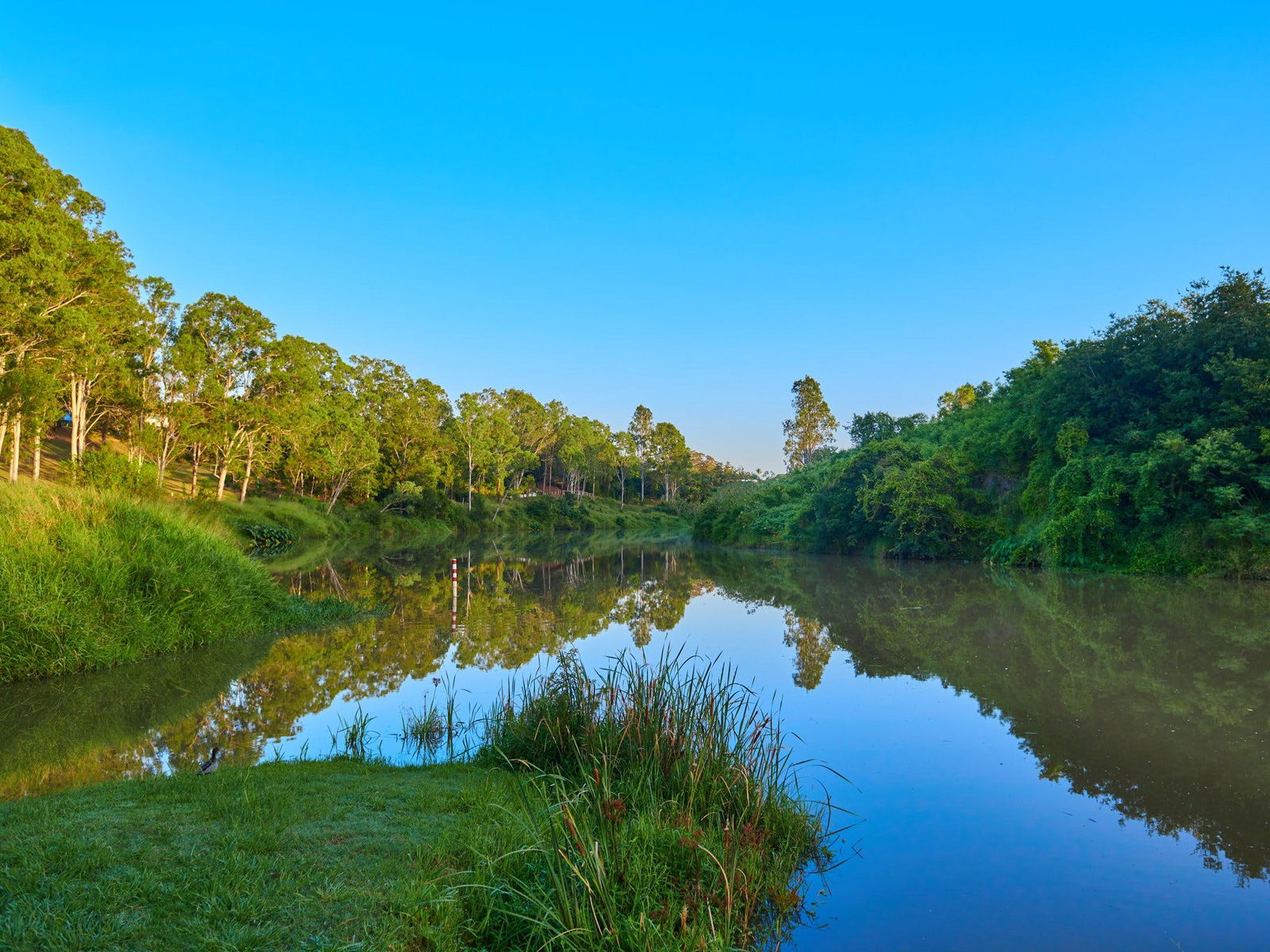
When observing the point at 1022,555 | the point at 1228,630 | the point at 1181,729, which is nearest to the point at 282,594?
the point at 1181,729

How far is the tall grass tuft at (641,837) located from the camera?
308cm

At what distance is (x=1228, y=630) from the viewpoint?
1172cm

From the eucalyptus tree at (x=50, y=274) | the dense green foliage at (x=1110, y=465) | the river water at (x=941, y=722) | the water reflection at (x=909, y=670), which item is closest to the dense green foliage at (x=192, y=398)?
the eucalyptus tree at (x=50, y=274)

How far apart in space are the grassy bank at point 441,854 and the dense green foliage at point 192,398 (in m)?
22.3

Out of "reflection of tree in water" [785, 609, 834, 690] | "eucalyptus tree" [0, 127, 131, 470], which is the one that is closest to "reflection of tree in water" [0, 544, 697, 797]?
"reflection of tree in water" [785, 609, 834, 690]

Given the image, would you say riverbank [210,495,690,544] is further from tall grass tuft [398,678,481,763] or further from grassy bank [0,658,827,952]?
grassy bank [0,658,827,952]

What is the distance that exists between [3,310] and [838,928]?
2622 centimetres

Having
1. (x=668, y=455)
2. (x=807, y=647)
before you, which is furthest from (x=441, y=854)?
(x=668, y=455)

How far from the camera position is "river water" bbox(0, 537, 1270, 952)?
4098mm

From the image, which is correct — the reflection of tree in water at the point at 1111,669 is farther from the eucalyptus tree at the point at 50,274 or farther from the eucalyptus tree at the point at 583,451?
the eucalyptus tree at the point at 583,451

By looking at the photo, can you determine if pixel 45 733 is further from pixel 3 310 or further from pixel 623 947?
pixel 3 310

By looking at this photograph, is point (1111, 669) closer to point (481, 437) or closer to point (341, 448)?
point (341, 448)

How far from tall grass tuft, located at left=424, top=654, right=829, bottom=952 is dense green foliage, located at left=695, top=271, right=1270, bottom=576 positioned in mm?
18293

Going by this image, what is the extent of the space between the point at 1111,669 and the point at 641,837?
8.77 meters
